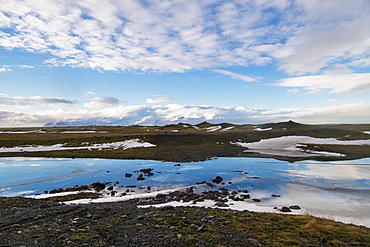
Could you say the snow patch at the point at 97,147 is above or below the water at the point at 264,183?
above

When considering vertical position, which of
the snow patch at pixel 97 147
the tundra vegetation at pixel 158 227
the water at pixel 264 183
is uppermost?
the snow patch at pixel 97 147

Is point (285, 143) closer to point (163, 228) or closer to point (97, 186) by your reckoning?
point (97, 186)

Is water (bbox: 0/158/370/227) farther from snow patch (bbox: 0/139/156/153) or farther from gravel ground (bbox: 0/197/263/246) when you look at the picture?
snow patch (bbox: 0/139/156/153)

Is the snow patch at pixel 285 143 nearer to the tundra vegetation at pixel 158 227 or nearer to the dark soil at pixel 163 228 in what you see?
the tundra vegetation at pixel 158 227

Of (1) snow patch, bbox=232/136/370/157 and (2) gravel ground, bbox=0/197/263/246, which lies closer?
(2) gravel ground, bbox=0/197/263/246

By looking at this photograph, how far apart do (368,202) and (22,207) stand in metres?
26.6

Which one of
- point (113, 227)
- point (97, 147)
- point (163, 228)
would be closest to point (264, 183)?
point (163, 228)

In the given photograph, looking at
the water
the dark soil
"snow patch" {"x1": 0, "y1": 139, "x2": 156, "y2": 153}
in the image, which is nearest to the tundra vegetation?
the dark soil

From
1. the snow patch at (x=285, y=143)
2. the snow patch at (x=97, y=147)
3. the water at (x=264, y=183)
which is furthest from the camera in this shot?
the snow patch at (x=285, y=143)

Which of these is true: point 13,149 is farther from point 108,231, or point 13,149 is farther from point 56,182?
point 108,231

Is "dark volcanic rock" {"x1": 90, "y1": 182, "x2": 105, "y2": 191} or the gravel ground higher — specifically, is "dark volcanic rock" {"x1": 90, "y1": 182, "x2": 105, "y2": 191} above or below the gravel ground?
below

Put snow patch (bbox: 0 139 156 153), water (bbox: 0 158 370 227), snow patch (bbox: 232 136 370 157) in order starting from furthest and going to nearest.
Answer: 1. snow patch (bbox: 232 136 370 157)
2. snow patch (bbox: 0 139 156 153)
3. water (bbox: 0 158 370 227)

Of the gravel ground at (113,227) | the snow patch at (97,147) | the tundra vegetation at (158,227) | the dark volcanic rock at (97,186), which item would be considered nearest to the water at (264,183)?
the dark volcanic rock at (97,186)

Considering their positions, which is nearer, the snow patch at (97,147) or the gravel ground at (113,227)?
the gravel ground at (113,227)
